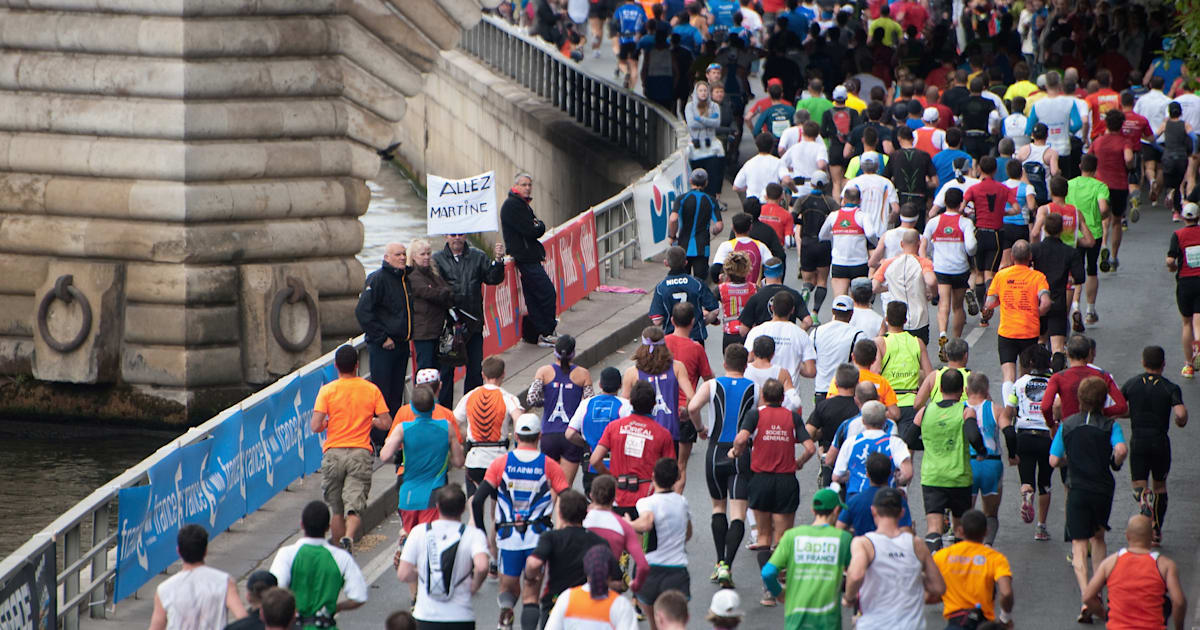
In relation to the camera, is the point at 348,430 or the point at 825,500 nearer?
the point at 825,500

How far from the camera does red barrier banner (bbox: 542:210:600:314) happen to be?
20.4 m

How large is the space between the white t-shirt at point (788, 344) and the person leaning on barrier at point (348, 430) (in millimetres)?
2907

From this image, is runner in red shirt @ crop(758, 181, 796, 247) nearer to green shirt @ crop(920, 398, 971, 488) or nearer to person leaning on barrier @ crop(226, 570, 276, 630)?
green shirt @ crop(920, 398, 971, 488)

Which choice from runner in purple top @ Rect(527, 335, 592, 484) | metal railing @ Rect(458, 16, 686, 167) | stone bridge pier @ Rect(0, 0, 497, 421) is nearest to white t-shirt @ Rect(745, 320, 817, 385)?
runner in purple top @ Rect(527, 335, 592, 484)

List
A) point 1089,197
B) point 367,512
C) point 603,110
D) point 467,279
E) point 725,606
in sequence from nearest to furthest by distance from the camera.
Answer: point 725,606, point 367,512, point 467,279, point 1089,197, point 603,110

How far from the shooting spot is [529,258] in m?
18.7

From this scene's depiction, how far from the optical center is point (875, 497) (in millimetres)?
10555

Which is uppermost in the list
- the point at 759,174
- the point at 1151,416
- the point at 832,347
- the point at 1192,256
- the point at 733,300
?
the point at 759,174

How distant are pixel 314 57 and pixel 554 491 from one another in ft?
39.8

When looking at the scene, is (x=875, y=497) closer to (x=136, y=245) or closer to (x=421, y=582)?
(x=421, y=582)

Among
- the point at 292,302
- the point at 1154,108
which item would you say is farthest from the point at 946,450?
the point at 1154,108

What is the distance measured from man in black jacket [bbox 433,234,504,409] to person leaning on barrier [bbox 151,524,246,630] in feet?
20.2

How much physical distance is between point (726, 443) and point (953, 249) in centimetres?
570

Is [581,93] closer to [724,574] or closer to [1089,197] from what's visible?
[1089,197]
